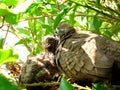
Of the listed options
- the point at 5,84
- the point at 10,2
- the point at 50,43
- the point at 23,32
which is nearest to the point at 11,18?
the point at 10,2

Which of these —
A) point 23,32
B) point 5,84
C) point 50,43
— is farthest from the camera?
point 23,32

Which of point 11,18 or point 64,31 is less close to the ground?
point 11,18

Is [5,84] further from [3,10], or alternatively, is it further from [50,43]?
[50,43]

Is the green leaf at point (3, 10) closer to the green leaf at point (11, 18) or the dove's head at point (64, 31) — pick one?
the green leaf at point (11, 18)

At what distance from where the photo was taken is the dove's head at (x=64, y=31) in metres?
1.04

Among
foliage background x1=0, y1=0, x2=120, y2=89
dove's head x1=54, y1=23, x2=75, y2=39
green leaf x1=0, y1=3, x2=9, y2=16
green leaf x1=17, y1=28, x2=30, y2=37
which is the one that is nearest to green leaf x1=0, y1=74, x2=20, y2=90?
green leaf x1=0, y1=3, x2=9, y2=16

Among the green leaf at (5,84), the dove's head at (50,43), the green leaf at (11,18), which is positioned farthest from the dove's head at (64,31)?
the green leaf at (5,84)

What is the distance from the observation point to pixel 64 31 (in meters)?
1.06

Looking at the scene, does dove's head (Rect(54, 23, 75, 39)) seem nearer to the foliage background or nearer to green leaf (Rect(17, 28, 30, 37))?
the foliage background

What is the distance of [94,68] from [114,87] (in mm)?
97

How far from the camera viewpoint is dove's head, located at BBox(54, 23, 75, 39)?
104cm

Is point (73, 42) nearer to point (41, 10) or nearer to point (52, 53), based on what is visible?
point (52, 53)

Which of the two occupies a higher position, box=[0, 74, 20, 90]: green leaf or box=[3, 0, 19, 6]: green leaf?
box=[3, 0, 19, 6]: green leaf

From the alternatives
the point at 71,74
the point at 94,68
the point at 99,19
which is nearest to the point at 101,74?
the point at 94,68
